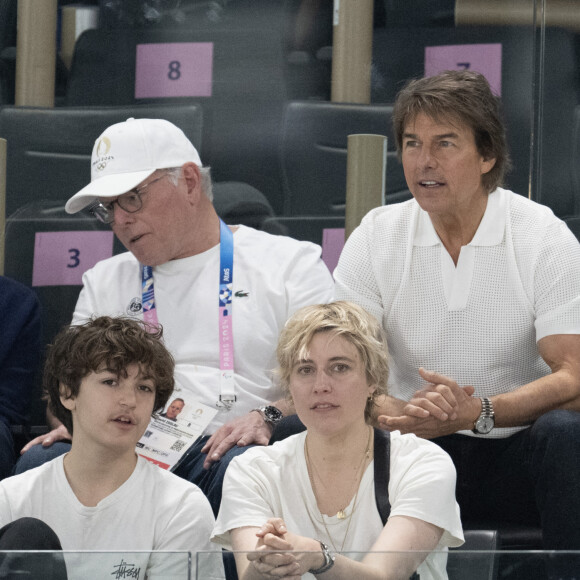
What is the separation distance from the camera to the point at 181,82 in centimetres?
316

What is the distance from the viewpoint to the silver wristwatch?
2158mm

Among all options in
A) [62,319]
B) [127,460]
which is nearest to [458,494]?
[127,460]

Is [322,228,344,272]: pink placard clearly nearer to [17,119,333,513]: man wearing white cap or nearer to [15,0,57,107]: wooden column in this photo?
[17,119,333,513]: man wearing white cap

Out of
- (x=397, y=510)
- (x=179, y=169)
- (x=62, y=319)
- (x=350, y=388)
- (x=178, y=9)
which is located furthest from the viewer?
(x=178, y=9)

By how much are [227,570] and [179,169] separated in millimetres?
1297

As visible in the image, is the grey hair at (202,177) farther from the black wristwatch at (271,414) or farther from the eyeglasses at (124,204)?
the black wristwatch at (271,414)

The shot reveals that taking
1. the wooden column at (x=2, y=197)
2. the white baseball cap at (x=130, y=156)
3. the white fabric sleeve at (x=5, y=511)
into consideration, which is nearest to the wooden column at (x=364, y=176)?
the white baseball cap at (x=130, y=156)

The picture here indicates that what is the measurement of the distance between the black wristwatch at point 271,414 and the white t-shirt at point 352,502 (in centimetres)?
37

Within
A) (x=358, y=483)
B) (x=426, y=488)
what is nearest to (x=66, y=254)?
(x=358, y=483)

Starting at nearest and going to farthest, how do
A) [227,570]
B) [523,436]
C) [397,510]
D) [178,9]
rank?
[227,570] < [397,510] < [523,436] < [178,9]

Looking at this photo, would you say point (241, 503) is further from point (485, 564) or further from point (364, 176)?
point (364, 176)

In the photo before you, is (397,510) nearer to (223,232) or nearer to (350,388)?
(350,388)

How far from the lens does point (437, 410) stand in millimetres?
2074

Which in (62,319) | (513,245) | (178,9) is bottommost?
(62,319)
